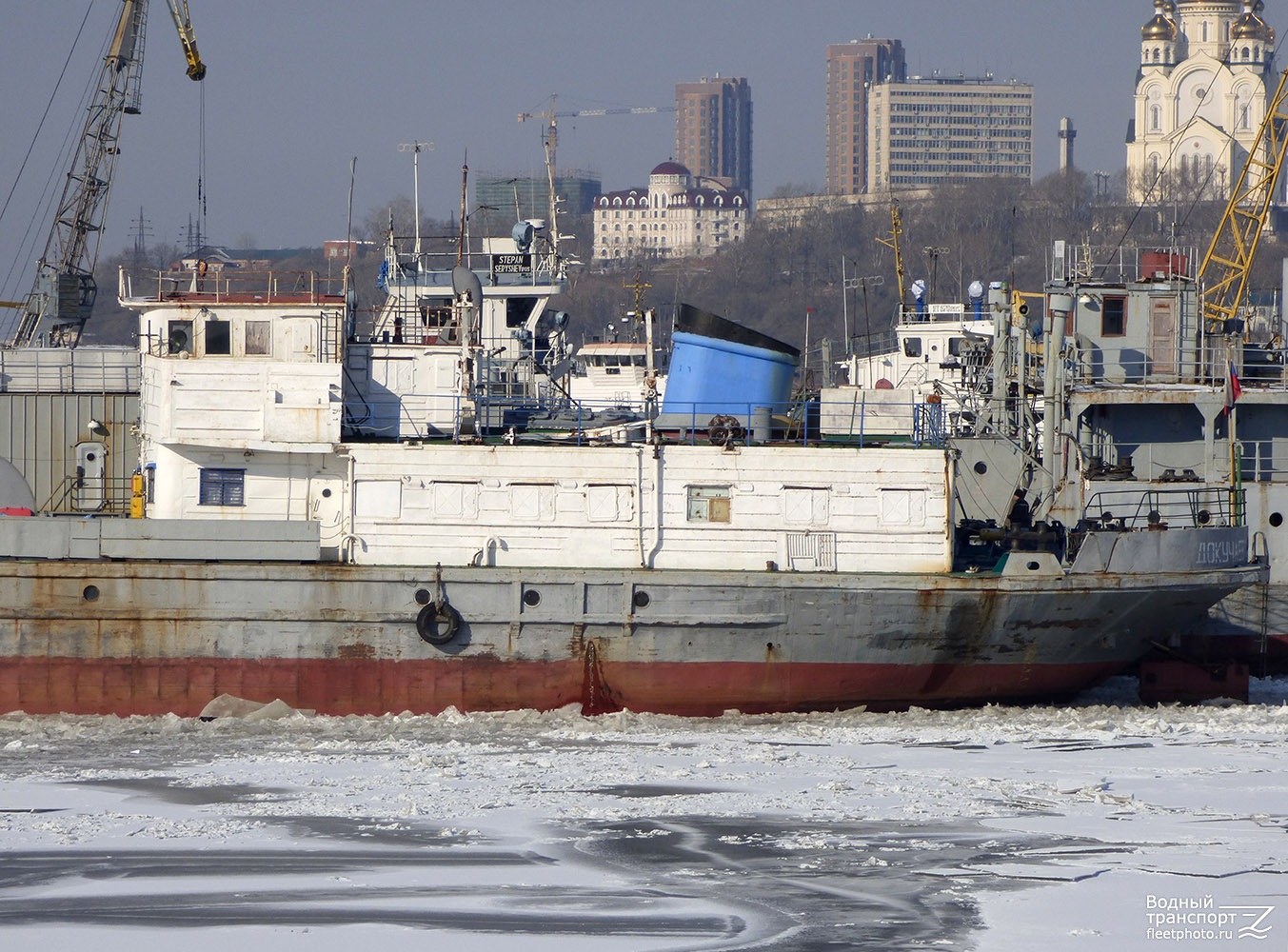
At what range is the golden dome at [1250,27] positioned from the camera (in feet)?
503

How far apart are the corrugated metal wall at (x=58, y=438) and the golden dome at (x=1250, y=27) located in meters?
153

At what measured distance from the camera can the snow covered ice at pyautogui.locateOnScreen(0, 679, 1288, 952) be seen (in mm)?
11430

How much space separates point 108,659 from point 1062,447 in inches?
559

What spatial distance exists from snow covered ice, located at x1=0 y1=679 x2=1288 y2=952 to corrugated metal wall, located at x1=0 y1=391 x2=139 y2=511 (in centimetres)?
444

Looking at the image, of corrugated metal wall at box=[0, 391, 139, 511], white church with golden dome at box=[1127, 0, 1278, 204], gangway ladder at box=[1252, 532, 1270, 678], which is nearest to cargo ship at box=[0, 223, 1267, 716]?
corrugated metal wall at box=[0, 391, 139, 511]

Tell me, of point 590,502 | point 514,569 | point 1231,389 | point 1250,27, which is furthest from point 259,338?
point 1250,27

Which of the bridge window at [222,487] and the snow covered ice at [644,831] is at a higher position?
the bridge window at [222,487]

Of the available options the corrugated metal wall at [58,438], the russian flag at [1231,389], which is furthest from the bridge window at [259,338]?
the russian flag at [1231,389]

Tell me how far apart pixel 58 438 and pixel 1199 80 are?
159m

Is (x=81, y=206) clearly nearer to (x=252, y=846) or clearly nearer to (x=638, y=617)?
(x=638, y=617)

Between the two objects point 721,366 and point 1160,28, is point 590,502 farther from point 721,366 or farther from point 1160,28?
point 1160,28

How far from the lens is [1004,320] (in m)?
21.9

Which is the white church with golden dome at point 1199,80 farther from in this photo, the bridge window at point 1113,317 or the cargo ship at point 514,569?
the cargo ship at point 514,569

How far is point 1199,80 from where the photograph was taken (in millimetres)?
159750
